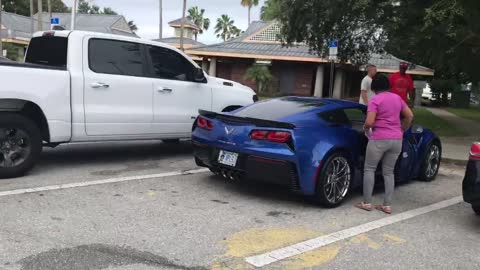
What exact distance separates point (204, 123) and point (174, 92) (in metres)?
1.66

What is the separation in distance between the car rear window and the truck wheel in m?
2.68

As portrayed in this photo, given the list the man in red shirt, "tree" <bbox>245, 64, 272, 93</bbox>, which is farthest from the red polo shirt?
"tree" <bbox>245, 64, 272, 93</bbox>

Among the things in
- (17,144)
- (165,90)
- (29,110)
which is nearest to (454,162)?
(165,90)

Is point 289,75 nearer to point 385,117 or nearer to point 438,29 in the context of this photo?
point 438,29

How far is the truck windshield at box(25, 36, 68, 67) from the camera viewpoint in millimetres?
7637

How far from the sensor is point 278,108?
23.4 feet

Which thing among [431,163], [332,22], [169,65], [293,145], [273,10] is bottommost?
[431,163]

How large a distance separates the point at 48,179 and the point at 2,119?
Answer: 3.15ft

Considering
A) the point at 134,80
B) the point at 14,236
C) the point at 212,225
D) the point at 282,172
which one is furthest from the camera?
the point at 134,80

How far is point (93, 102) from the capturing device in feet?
24.7

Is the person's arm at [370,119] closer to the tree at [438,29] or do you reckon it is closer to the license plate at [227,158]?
the license plate at [227,158]

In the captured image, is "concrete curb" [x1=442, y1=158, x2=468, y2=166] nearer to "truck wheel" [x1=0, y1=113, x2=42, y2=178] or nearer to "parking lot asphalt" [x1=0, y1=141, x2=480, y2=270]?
"parking lot asphalt" [x1=0, y1=141, x2=480, y2=270]

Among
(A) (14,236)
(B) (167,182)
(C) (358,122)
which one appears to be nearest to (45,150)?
(B) (167,182)

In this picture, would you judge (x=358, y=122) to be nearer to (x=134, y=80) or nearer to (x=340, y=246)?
(x=340, y=246)
